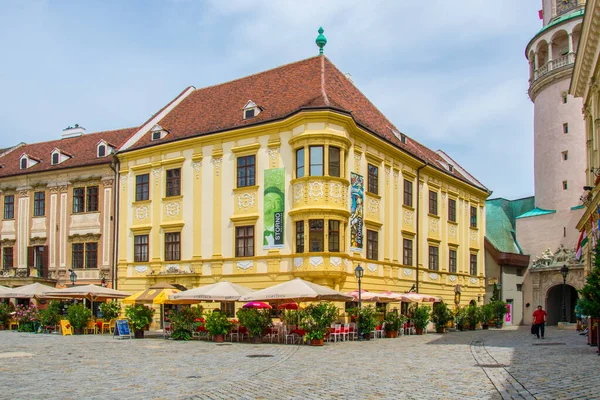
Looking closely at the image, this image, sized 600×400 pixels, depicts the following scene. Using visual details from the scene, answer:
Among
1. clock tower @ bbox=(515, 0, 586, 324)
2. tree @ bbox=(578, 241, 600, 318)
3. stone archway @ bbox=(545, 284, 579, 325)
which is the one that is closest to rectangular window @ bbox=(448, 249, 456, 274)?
clock tower @ bbox=(515, 0, 586, 324)

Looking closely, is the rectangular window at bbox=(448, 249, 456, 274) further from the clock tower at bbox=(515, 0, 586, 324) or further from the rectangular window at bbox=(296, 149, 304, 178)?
the rectangular window at bbox=(296, 149, 304, 178)

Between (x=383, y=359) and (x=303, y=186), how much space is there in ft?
44.4

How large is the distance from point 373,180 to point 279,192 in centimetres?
556

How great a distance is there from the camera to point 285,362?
1842 centimetres

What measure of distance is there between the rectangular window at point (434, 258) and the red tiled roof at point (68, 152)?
63.0 ft

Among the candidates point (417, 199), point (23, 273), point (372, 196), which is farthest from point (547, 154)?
point (23, 273)

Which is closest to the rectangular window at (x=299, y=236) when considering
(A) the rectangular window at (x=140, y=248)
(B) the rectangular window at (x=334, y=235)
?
(B) the rectangular window at (x=334, y=235)

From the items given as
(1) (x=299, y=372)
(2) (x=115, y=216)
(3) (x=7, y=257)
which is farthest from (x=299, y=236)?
(3) (x=7, y=257)

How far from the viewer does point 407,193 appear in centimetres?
3919

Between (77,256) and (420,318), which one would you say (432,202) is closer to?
(420,318)

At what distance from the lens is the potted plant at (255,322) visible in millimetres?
26734

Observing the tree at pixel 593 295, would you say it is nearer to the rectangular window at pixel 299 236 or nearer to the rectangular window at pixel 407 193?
the rectangular window at pixel 299 236

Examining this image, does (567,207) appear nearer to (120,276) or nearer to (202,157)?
(202,157)

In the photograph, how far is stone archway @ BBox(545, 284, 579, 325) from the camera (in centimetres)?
5288
